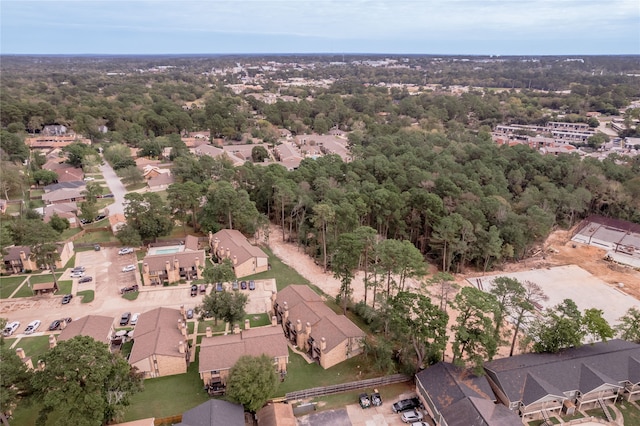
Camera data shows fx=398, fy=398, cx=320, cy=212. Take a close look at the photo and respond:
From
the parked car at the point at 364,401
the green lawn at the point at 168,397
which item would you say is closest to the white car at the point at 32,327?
the green lawn at the point at 168,397

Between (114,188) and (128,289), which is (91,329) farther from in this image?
(114,188)

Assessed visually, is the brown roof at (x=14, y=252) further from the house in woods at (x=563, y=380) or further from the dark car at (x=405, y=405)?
the house in woods at (x=563, y=380)

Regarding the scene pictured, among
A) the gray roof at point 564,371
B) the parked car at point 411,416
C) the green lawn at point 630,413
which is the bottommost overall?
the green lawn at point 630,413

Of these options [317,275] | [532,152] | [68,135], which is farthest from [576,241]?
[68,135]

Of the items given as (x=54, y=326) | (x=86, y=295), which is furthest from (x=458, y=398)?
(x=86, y=295)

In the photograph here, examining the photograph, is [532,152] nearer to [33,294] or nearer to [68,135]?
[33,294]

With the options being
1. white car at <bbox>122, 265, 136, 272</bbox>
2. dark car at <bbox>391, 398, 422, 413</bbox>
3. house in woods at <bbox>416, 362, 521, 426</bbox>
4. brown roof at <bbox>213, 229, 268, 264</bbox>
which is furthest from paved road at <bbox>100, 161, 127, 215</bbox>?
house in woods at <bbox>416, 362, 521, 426</bbox>
